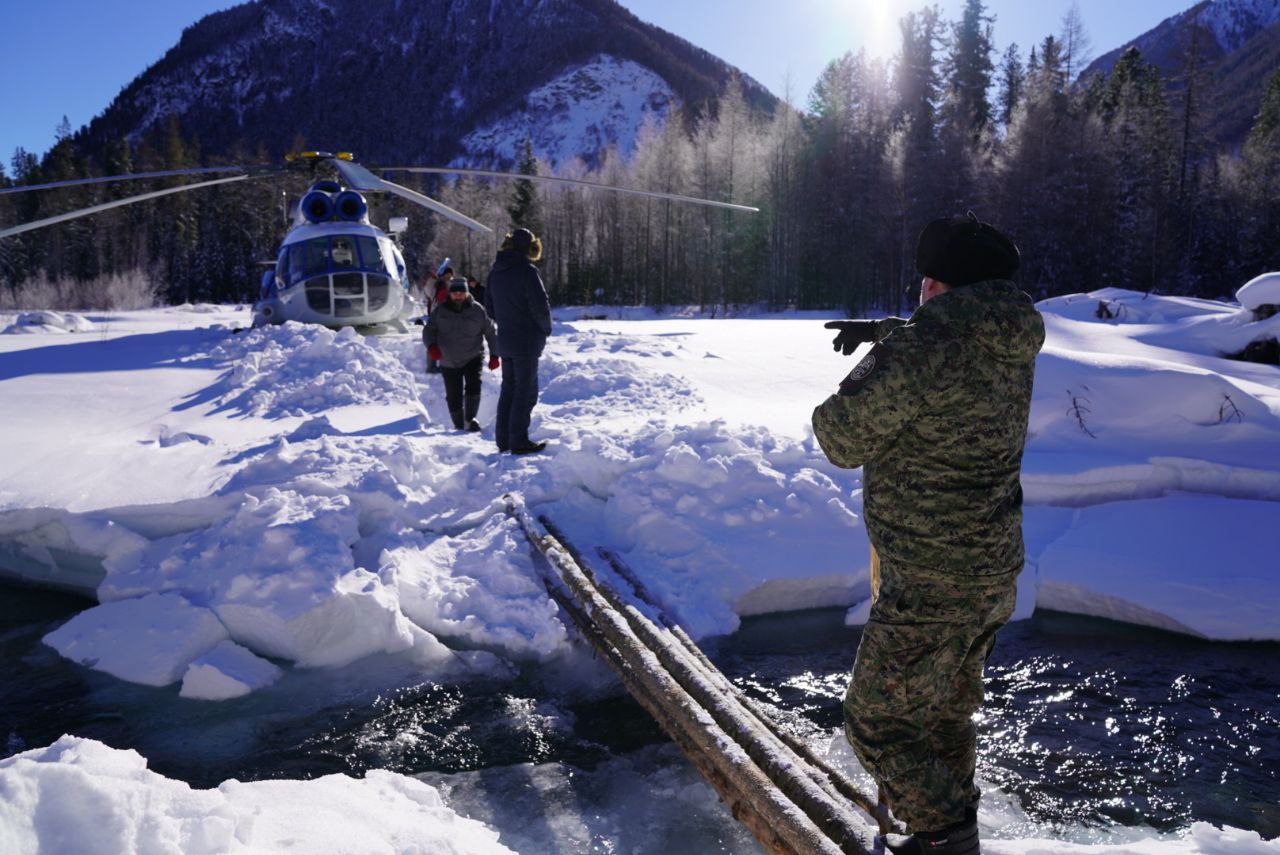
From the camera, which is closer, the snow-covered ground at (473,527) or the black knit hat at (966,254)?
the black knit hat at (966,254)

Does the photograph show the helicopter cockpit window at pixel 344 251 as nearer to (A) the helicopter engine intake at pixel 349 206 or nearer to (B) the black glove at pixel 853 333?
(A) the helicopter engine intake at pixel 349 206

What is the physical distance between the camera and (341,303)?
14.4 m

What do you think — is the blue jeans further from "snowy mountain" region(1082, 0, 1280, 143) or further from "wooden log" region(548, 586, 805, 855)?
"snowy mountain" region(1082, 0, 1280, 143)

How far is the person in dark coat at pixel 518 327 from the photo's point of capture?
702cm

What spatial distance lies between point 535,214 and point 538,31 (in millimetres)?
126251

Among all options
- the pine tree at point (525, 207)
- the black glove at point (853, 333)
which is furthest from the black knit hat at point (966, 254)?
the pine tree at point (525, 207)

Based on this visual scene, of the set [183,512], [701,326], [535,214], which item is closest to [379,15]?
[535,214]

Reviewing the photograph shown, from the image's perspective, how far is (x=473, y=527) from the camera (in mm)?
5980

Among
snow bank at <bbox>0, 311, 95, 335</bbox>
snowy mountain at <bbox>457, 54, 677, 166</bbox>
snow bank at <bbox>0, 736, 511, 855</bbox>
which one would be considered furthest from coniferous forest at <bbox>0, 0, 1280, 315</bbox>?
snowy mountain at <bbox>457, 54, 677, 166</bbox>

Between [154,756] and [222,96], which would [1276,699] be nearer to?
[154,756]

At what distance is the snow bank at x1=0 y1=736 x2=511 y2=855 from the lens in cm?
197

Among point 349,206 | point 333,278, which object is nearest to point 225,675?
point 333,278

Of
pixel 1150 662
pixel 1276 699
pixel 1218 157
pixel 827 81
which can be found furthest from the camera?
pixel 827 81

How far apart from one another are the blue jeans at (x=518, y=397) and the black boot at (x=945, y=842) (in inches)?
207
